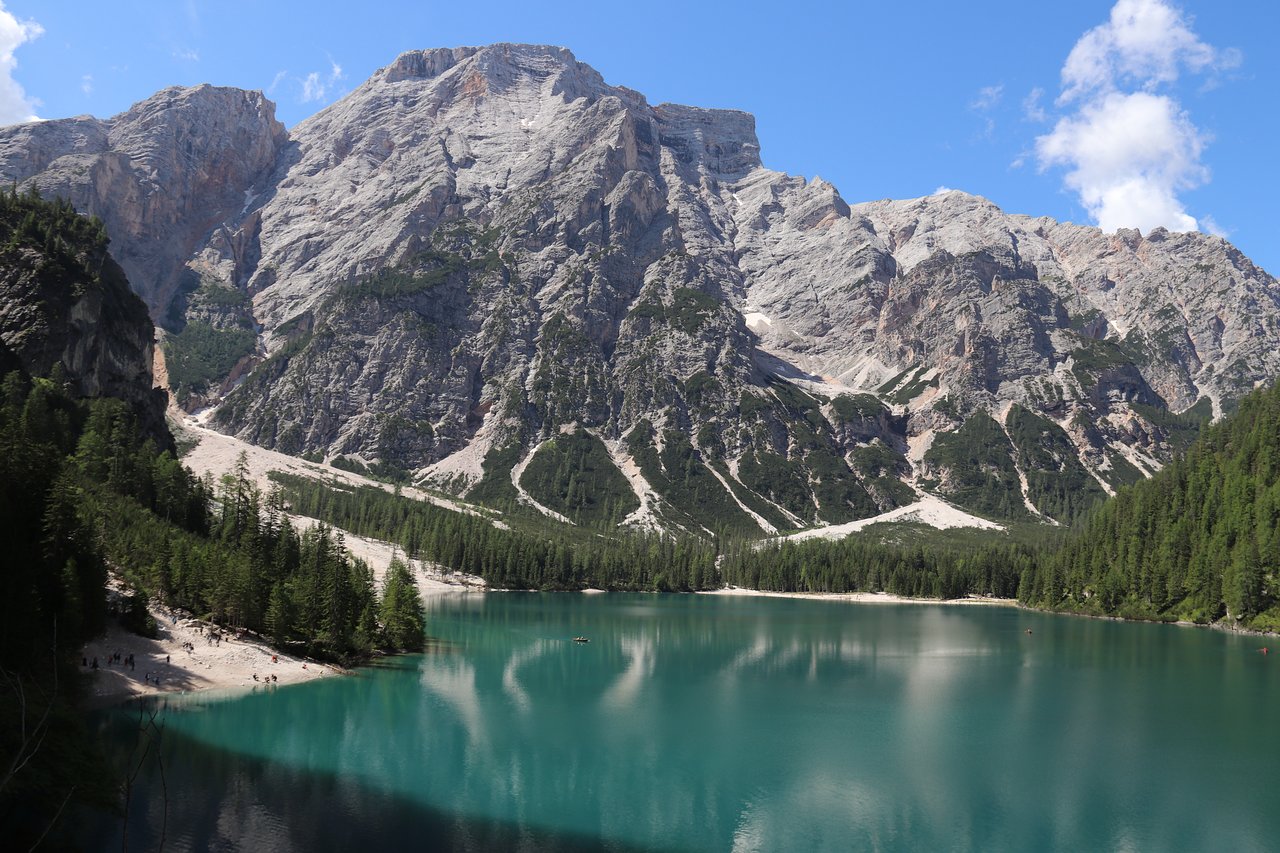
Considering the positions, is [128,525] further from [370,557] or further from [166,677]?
[370,557]

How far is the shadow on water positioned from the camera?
34188 millimetres

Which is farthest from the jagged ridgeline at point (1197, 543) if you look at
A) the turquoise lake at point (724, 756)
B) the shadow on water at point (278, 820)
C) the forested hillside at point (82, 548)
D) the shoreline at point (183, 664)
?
the shoreline at point (183, 664)

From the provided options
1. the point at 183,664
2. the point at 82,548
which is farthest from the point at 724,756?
the point at 82,548

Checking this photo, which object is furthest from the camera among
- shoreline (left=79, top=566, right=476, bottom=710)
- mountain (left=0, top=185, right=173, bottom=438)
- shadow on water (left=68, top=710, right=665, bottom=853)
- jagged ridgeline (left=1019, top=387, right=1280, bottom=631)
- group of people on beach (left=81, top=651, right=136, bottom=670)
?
jagged ridgeline (left=1019, top=387, right=1280, bottom=631)

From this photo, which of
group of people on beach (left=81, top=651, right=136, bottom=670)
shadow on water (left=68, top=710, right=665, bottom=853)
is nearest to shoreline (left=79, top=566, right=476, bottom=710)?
group of people on beach (left=81, top=651, right=136, bottom=670)

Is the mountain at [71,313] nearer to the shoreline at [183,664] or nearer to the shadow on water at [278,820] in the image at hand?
the shoreline at [183,664]

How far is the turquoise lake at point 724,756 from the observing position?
38.2 meters

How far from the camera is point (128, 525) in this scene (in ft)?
283

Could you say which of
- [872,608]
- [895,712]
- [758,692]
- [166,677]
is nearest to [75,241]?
[166,677]

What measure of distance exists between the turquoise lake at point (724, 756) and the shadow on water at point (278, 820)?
158mm

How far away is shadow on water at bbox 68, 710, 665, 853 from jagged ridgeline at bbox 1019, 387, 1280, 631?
125 metres

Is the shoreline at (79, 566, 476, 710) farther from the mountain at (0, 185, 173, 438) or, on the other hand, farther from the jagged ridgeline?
the jagged ridgeline

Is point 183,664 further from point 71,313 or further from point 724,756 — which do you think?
point 71,313

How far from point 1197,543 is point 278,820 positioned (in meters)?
148
